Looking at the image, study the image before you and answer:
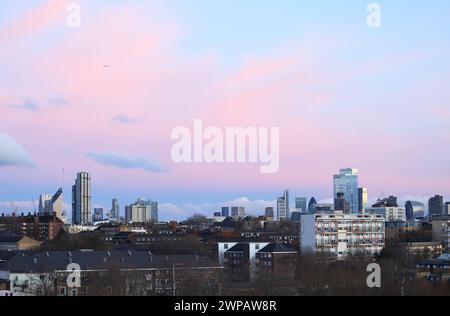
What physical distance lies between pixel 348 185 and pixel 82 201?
32369mm

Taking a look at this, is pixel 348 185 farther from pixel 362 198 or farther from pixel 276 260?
pixel 276 260

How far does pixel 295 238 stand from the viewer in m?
38.5

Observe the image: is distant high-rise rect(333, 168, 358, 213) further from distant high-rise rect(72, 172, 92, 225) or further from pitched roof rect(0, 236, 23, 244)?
distant high-rise rect(72, 172, 92, 225)

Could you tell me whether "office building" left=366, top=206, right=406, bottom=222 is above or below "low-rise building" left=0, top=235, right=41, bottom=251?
above

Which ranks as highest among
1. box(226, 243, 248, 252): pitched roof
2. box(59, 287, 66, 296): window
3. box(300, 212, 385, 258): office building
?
box(300, 212, 385, 258): office building

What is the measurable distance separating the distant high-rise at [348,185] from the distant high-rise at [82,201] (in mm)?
26477

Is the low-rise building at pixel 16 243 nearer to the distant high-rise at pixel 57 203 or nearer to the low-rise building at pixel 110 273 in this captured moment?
the low-rise building at pixel 110 273

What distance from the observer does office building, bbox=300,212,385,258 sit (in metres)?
30.4

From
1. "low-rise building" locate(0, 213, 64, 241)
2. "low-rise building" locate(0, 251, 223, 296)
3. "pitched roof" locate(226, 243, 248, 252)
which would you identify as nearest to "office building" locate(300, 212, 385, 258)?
"pitched roof" locate(226, 243, 248, 252)

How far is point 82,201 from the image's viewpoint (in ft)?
231

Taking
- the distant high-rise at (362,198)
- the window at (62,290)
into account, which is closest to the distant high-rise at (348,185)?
the distant high-rise at (362,198)

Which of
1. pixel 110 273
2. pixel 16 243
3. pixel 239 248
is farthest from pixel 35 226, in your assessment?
pixel 110 273

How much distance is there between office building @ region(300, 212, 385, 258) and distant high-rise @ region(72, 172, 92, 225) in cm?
3822
